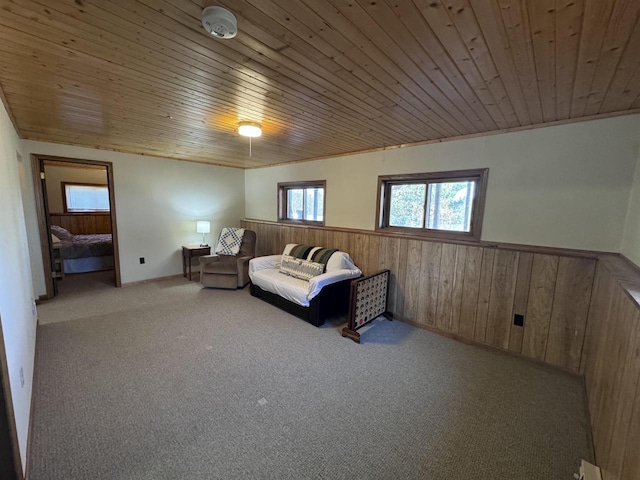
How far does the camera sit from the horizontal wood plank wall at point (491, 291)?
236cm

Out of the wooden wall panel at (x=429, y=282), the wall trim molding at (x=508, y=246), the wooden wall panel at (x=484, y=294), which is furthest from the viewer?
the wooden wall panel at (x=429, y=282)

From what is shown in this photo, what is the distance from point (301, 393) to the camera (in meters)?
2.04

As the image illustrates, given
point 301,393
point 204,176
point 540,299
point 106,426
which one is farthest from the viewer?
point 204,176

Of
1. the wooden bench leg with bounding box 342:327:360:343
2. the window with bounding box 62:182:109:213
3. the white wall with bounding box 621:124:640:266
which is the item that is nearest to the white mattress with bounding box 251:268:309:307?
the wooden bench leg with bounding box 342:327:360:343

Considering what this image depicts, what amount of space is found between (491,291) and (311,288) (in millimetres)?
1903

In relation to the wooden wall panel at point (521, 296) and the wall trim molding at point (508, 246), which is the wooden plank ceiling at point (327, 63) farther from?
the wooden wall panel at point (521, 296)

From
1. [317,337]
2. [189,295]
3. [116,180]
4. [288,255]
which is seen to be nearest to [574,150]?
[317,337]

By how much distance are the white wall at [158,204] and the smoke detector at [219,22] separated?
13.4ft

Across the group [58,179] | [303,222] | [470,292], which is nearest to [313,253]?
[303,222]

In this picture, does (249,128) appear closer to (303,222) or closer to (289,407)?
(303,222)

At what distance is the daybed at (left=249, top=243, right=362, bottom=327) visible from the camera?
3.19 m

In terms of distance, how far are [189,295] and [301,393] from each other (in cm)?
284

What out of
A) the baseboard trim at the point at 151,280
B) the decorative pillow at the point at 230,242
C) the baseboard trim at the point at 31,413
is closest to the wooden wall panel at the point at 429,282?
the decorative pillow at the point at 230,242

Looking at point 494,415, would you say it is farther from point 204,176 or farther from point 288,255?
point 204,176
